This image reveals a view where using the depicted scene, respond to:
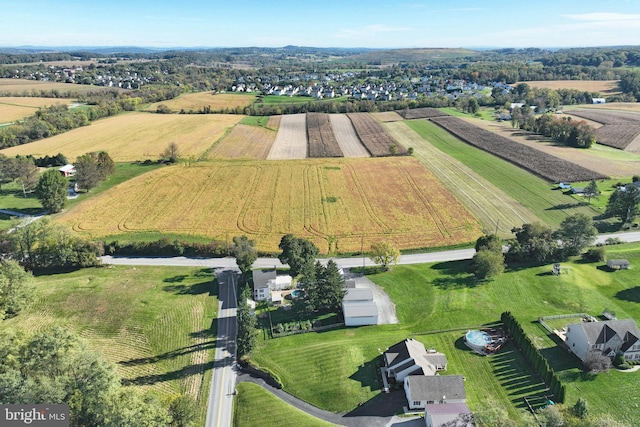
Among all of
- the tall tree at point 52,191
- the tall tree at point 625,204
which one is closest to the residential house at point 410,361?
the tall tree at point 625,204

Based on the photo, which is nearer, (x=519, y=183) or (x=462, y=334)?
(x=462, y=334)

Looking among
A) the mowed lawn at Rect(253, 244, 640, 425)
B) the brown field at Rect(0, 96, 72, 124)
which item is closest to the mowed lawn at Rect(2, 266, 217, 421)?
the mowed lawn at Rect(253, 244, 640, 425)

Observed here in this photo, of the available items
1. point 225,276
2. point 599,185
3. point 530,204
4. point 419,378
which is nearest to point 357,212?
point 225,276

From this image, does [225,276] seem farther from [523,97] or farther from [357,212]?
[523,97]

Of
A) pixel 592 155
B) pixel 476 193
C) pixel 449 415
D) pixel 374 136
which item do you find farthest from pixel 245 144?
pixel 449 415

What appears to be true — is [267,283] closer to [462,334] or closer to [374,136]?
[462,334]

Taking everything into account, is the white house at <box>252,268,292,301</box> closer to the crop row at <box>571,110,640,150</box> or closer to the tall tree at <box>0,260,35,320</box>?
the tall tree at <box>0,260,35,320</box>

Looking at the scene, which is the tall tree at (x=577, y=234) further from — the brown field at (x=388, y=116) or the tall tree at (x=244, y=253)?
the brown field at (x=388, y=116)
